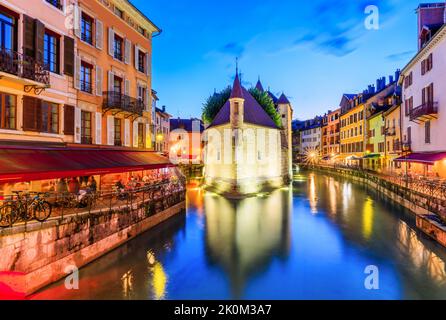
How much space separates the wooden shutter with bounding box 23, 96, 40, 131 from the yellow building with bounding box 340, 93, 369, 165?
1857 inches

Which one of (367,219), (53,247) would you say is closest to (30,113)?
(53,247)

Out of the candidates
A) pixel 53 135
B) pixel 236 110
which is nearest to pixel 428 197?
pixel 236 110

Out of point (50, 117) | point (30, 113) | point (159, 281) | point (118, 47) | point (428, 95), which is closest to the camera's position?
point (159, 281)

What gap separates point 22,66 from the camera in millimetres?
11133

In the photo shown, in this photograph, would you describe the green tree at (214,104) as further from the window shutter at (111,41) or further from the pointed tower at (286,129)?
the window shutter at (111,41)

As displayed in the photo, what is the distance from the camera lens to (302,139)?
90000 millimetres

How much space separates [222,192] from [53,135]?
20.5m

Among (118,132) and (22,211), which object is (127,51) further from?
(22,211)

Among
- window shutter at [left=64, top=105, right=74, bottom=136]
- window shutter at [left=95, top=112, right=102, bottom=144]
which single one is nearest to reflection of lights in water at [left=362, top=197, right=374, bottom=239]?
window shutter at [left=95, top=112, right=102, bottom=144]

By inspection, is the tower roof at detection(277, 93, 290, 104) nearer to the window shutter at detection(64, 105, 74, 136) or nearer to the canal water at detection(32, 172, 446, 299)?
the canal water at detection(32, 172, 446, 299)

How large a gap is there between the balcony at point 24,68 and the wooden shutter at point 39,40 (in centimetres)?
44

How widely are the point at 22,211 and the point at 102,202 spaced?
16.2ft

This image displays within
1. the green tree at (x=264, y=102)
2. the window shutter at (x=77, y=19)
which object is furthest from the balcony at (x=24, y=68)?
the green tree at (x=264, y=102)

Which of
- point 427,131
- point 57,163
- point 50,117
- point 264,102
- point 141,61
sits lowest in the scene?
point 57,163
